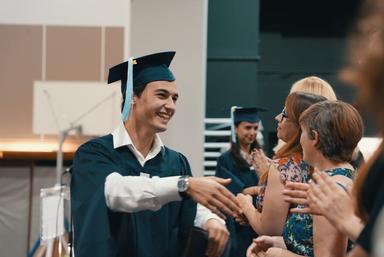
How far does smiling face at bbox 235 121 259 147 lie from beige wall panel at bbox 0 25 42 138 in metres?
2.64

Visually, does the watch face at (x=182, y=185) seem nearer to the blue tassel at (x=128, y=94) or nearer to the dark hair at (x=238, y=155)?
the blue tassel at (x=128, y=94)

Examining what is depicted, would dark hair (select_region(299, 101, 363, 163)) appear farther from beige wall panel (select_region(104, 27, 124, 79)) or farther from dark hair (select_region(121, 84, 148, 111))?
beige wall panel (select_region(104, 27, 124, 79))

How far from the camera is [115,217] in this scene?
6.66 ft

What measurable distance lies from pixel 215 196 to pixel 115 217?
460mm

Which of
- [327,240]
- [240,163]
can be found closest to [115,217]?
[327,240]

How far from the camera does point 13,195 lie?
223 inches

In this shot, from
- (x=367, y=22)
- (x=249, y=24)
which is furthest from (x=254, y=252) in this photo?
(x=249, y=24)

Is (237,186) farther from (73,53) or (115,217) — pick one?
(73,53)

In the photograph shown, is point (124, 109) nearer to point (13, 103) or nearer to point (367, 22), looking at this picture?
point (367, 22)

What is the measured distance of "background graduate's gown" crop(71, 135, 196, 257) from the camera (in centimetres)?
198

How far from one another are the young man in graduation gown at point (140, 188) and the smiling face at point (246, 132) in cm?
218

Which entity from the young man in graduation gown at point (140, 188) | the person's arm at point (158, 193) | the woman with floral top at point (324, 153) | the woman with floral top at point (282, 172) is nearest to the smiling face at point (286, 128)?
the woman with floral top at point (282, 172)

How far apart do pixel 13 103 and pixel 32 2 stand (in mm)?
1113

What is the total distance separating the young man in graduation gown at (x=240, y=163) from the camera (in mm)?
3961
